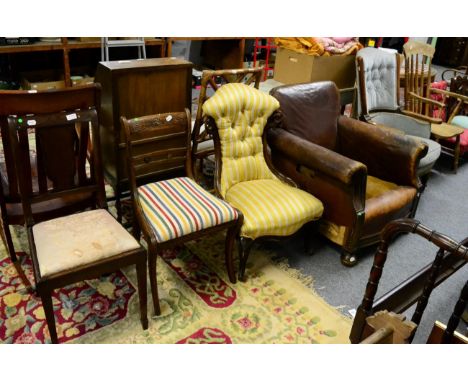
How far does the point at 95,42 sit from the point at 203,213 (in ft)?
9.14

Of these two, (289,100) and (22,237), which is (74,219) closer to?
(22,237)

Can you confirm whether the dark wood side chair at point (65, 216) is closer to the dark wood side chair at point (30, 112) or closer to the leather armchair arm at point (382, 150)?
Result: the dark wood side chair at point (30, 112)

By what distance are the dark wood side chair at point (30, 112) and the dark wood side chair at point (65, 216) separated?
0.6 inches

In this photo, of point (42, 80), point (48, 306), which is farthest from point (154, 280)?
point (42, 80)

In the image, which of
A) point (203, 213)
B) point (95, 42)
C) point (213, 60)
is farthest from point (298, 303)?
point (213, 60)

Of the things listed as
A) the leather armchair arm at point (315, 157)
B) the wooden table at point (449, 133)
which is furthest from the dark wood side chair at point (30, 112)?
the wooden table at point (449, 133)

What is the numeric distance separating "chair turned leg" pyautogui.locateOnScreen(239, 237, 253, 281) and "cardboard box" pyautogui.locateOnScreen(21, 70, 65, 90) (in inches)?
104

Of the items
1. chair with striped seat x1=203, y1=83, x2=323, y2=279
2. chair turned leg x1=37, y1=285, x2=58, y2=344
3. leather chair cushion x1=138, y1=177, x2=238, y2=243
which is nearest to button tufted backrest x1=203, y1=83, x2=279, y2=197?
chair with striped seat x1=203, y1=83, x2=323, y2=279

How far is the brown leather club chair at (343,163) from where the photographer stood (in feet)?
7.15

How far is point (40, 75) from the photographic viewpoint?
13.2 feet

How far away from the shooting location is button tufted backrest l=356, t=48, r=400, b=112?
316cm

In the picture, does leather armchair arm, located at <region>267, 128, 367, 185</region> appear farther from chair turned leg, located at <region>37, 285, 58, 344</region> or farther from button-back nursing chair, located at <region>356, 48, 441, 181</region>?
chair turned leg, located at <region>37, 285, 58, 344</region>

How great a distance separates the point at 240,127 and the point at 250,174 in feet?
0.92

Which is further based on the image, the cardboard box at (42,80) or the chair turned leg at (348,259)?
the cardboard box at (42,80)
